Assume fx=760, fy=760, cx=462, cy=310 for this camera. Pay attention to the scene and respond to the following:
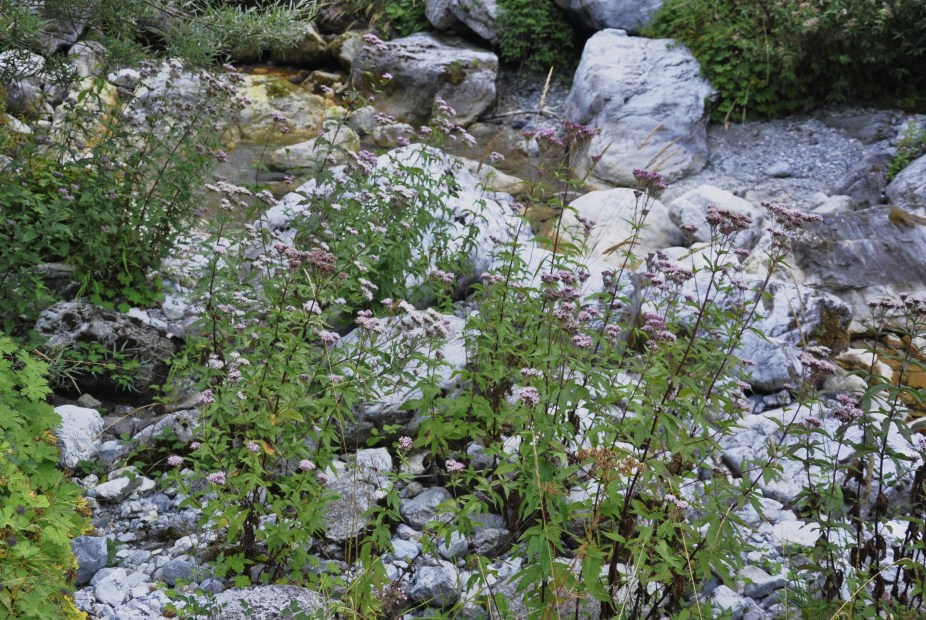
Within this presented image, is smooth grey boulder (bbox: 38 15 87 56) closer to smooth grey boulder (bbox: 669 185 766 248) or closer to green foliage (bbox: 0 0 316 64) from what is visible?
green foliage (bbox: 0 0 316 64)

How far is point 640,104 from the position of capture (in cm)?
1101

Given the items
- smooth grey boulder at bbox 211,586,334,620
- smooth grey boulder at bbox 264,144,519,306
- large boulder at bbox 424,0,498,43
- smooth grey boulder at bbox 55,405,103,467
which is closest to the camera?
smooth grey boulder at bbox 211,586,334,620

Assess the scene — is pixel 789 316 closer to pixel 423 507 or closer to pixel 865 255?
pixel 865 255

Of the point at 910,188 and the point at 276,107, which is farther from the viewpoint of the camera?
the point at 276,107

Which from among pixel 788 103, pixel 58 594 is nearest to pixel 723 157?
pixel 788 103

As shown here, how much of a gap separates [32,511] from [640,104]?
10062 millimetres

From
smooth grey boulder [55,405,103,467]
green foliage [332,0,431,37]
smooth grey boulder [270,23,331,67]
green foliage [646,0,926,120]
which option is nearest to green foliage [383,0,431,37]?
green foliage [332,0,431,37]

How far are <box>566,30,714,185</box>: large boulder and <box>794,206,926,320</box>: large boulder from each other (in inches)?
126

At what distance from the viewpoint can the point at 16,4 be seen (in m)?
4.03

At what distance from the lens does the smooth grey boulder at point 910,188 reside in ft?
28.1

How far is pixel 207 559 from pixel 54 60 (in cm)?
310

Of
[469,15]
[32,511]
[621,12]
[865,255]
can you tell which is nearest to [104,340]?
[32,511]

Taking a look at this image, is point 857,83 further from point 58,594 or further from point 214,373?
point 58,594

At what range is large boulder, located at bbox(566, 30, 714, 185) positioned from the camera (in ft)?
34.9
